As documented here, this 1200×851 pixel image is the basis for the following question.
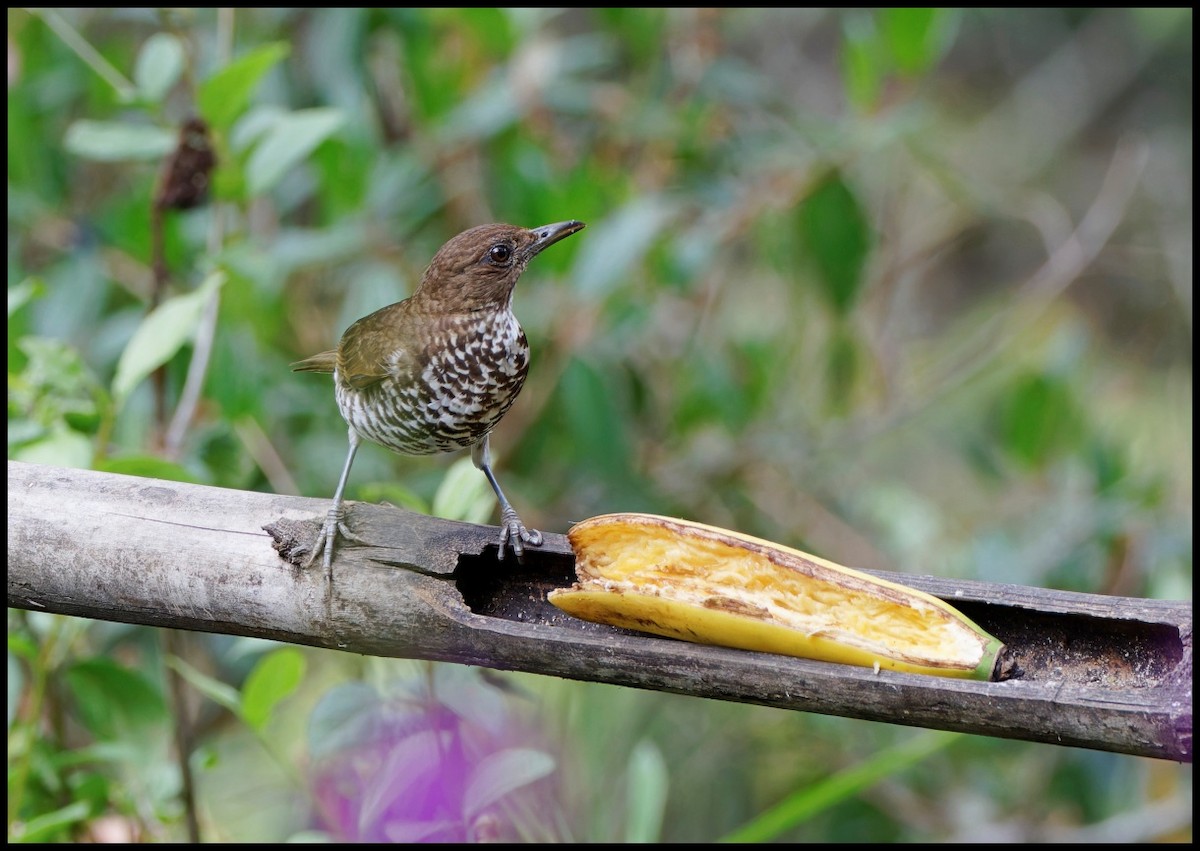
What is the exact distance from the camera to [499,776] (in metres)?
2.09

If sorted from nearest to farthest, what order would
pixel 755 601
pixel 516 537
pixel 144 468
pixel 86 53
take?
pixel 755 601 < pixel 516 537 < pixel 144 468 < pixel 86 53

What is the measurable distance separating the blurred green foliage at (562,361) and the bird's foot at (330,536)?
50 centimetres

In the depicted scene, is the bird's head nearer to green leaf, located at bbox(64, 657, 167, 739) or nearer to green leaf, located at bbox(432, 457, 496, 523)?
green leaf, located at bbox(432, 457, 496, 523)

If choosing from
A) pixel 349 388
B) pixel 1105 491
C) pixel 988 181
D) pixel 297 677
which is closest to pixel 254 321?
pixel 349 388

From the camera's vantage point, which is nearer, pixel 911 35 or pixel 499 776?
pixel 499 776

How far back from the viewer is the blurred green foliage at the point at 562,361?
2.71m

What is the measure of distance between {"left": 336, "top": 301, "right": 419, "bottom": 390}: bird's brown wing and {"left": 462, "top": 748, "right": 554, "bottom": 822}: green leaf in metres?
0.70

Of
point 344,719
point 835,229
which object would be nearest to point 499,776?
point 344,719

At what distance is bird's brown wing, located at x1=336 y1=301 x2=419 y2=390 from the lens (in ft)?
7.82

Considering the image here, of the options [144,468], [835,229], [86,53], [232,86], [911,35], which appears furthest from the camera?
[835,229]

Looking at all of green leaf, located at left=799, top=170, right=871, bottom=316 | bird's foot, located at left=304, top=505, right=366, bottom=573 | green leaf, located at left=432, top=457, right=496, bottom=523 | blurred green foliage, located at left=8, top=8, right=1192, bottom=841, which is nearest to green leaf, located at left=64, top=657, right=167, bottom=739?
blurred green foliage, located at left=8, top=8, right=1192, bottom=841

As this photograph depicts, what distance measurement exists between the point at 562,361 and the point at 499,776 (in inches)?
65.9

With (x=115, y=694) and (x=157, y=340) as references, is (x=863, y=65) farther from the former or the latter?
(x=115, y=694)

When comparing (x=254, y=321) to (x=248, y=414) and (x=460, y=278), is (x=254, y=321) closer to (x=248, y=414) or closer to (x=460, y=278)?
(x=248, y=414)
